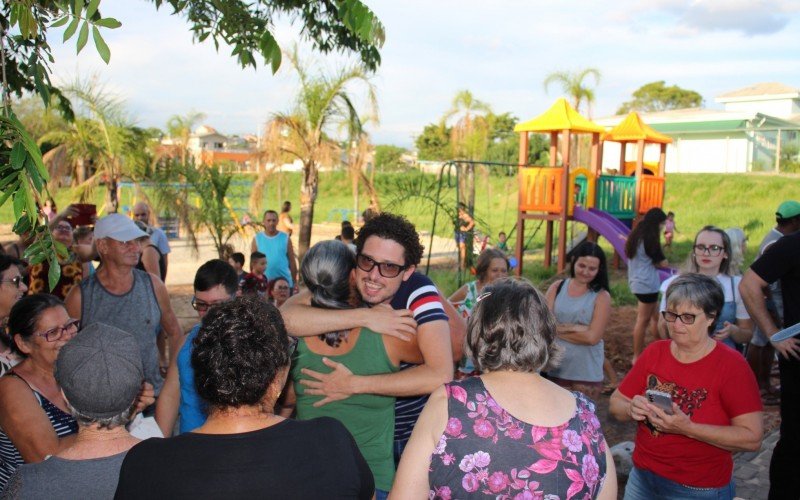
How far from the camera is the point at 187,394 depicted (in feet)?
9.76

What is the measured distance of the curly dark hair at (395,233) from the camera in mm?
2736

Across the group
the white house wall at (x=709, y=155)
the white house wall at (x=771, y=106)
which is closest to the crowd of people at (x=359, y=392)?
the white house wall at (x=709, y=155)

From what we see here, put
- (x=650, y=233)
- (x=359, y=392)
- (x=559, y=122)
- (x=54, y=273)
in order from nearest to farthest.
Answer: (x=54, y=273) < (x=359, y=392) < (x=650, y=233) < (x=559, y=122)

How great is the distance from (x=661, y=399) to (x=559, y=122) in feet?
43.1

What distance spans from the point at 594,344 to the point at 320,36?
3.10m

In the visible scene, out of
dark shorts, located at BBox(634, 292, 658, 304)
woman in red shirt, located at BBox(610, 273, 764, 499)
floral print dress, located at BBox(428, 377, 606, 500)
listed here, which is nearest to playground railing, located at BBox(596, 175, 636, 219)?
dark shorts, located at BBox(634, 292, 658, 304)

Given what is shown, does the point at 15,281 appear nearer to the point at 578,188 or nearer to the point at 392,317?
the point at 392,317

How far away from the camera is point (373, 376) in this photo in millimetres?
2527

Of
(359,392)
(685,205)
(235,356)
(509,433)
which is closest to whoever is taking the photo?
(235,356)

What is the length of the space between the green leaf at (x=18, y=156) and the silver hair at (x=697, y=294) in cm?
266

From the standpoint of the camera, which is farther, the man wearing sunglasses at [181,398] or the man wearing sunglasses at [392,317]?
the man wearing sunglasses at [181,398]

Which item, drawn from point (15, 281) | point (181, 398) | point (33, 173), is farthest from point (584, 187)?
point (33, 173)

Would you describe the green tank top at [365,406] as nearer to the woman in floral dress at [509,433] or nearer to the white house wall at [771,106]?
the woman in floral dress at [509,433]

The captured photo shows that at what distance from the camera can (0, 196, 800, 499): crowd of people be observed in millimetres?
1833
